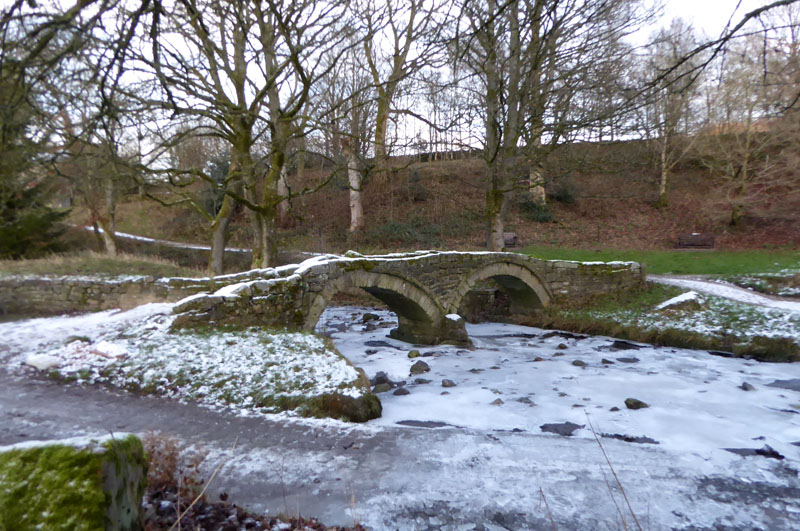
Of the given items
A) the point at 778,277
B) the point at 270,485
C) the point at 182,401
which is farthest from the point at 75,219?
the point at 778,277

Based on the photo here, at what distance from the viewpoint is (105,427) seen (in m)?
4.55

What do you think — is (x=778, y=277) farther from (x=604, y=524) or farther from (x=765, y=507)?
(x=604, y=524)

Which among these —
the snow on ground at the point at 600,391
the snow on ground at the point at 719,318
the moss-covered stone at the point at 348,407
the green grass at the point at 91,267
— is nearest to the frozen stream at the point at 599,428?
the snow on ground at the point at 600,391

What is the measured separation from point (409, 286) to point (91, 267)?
7.13m

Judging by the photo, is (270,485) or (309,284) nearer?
(270,485)

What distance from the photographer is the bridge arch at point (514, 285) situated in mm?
12141

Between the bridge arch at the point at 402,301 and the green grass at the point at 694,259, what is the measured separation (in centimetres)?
766

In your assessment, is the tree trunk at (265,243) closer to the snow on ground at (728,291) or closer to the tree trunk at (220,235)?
the tree trunk at (220,235)

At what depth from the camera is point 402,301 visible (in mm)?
11039

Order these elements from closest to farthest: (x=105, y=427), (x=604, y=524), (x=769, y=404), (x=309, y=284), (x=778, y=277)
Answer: (x=604, y=524), (x=105, y=427), (x=769, y=404), (x=309, y=284), (x=778, y=277)

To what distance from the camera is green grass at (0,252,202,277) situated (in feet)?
32.9

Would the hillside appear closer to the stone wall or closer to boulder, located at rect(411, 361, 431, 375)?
the stone wall

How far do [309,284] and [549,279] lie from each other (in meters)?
7.96

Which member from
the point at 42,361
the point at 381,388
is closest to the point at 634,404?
the point at 381,388
